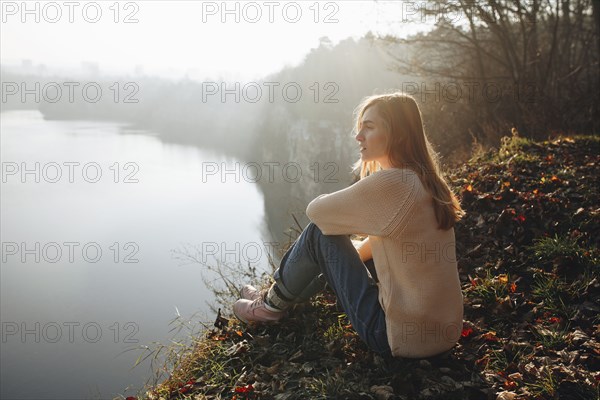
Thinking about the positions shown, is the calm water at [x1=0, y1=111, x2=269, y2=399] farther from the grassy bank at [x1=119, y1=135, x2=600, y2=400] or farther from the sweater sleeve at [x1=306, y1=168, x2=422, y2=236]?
the sweater sleeve at [x1=306, y1=168, x2=422, y2=236]

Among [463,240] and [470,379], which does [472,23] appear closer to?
[463,240]

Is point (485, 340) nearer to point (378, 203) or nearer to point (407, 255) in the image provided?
point (407, 255)

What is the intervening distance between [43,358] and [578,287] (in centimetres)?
1032

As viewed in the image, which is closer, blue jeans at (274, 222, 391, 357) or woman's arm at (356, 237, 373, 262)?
blue jeans at (274, 222, 391, 357)

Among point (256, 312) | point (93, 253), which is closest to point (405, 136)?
point (256, 312)

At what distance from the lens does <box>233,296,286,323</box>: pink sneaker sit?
8.86 ft

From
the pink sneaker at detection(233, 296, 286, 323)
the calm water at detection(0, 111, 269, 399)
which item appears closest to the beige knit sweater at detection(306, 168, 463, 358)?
the pink sneaker at detection(233, 296, 286, 323)

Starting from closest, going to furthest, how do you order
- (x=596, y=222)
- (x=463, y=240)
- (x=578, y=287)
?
(x=578, y=287) → (x=596, y=222) → (x=463, y=240)

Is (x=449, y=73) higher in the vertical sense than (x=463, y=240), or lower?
higher

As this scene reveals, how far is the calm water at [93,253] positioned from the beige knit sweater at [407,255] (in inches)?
94.2

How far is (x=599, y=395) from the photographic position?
1.76m

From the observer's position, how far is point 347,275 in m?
2.15

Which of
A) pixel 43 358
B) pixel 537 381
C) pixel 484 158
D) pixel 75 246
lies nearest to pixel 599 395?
pixel 537 381

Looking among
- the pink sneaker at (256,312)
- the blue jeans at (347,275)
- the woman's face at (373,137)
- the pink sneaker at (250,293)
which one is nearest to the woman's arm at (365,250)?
the blue jeans at (347,275)
